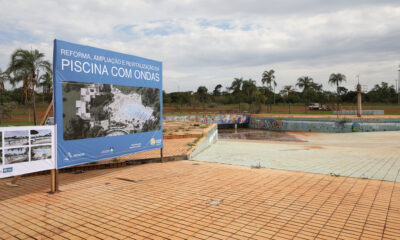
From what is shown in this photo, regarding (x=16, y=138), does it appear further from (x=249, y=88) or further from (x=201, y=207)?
(x=249, y=88)

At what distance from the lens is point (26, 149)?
5555 mm

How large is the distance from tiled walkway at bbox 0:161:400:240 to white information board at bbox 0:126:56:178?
608mm

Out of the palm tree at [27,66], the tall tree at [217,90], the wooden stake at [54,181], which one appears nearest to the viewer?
the wooden stake at [54,181]

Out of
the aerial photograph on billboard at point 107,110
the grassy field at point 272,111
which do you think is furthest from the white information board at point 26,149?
the grassy field at point 272,111

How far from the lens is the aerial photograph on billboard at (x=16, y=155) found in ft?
17.3

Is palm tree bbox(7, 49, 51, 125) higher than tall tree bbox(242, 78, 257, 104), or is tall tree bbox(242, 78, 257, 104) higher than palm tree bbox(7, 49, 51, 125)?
tall tree bbox(242, 78, 257, 104)

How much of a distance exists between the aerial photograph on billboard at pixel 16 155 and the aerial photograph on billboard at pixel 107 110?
91cm

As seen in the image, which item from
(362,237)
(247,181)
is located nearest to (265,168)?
(247,181)

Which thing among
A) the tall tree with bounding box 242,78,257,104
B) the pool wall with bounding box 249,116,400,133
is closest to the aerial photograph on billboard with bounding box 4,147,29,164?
the pool wall with bounding box 249,116,400,133

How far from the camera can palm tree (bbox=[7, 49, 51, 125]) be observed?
17.2 m

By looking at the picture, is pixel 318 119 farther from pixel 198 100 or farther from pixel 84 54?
pixel 198 100

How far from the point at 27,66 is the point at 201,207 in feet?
55.7

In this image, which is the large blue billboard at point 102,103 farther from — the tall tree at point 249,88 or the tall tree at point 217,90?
the tall tree at point 217,90

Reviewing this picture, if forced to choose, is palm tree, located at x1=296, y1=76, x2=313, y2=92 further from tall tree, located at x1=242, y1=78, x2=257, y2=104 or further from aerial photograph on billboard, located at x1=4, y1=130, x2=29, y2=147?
aerial photograph on billboard, located at x1=4, y1=130, x2=29, y2=147
